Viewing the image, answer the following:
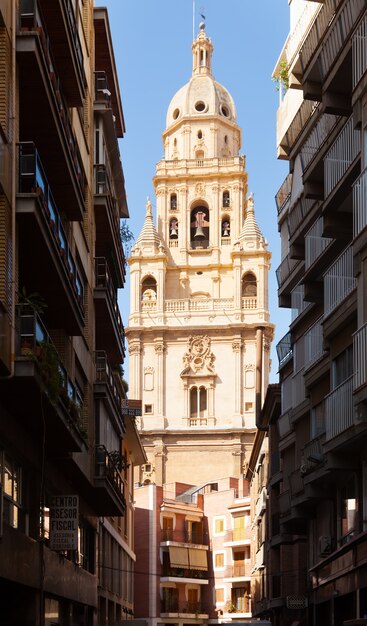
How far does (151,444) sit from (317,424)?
7921 centimetres

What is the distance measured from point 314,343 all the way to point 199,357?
271 feet

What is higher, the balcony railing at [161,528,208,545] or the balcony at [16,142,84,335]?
the balcony at [16,142,84,335]

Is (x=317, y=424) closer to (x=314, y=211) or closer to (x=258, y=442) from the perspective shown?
(x=314, y=211)

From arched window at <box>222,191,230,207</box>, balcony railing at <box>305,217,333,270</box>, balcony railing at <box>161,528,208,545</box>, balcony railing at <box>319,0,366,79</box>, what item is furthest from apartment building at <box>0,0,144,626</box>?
arched window at <box>222,191,230,207</box>

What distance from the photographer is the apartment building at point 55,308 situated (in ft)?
67.3

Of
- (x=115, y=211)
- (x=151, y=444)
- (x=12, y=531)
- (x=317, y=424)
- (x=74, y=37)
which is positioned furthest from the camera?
(x=151, y=444)

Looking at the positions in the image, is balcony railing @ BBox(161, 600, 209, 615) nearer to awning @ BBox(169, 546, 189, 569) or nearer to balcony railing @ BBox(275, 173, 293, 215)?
awning @ BBox(169, 546, 189, 569)

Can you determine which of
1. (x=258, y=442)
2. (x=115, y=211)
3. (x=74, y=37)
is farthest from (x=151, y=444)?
(x=74, y=37)

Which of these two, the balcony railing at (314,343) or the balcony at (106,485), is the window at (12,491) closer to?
the balcony railing at (314,343)

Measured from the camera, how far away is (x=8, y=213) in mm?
19781

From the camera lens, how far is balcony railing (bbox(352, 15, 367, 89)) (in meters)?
22.8

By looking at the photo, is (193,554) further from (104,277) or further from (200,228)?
(104,277)

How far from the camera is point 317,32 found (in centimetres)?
2655

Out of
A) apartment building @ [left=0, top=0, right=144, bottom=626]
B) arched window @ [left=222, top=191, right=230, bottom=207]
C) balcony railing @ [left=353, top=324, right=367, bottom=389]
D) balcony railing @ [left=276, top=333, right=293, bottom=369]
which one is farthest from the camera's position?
arched window @ [left=222, top=191, right=230, bottom=207]
